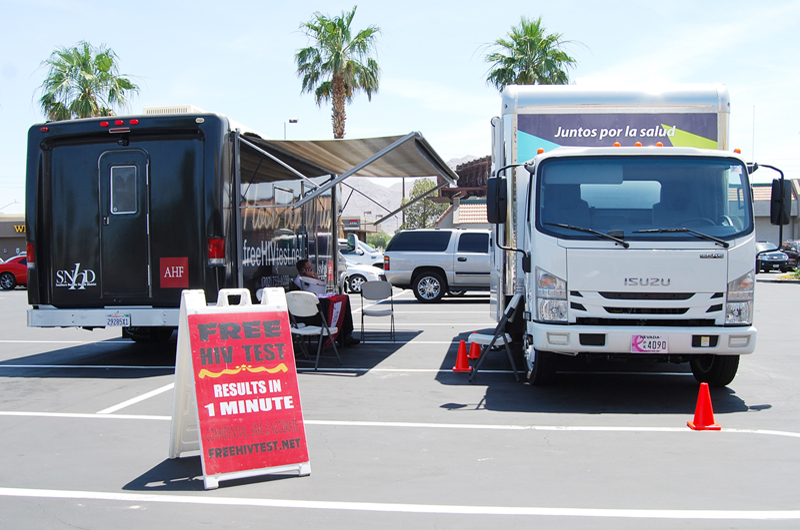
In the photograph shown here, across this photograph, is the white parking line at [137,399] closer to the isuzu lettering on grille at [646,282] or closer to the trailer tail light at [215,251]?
the trailer tail light at [215,251]

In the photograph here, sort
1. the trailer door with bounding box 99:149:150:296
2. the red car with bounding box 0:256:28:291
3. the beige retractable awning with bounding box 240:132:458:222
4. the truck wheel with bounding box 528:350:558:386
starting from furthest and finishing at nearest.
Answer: the red car with bounding box 0:256:28:291 < the beige retractable awning with bounding box 240:132:458:222 < the trailer door with bounding box 99:149:150:296 < the truck wheel with bounding box 528:350:558:386

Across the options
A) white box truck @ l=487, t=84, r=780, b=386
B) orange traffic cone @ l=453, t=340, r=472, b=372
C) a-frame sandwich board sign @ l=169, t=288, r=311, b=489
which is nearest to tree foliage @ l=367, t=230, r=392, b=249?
orange traffic cone @ l=453, t=340, r=472, b=372

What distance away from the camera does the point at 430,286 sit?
19.6 metres

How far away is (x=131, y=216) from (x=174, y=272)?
3.04ft

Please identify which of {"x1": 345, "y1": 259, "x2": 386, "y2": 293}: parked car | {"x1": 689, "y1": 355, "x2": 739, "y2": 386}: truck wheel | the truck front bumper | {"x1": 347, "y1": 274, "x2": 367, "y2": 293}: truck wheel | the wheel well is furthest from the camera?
{"x1": 347, "y1": 274, "x2": 367, "y2": 293}: truck wheel

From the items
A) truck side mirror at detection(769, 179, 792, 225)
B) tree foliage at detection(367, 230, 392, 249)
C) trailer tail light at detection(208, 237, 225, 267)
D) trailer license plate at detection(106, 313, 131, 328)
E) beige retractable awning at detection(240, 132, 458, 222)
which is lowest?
tree foliage at detection(367, 230, 392, 249)

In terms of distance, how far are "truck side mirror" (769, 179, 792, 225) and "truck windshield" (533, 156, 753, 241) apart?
19.9 inches

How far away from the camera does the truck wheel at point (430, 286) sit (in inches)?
768

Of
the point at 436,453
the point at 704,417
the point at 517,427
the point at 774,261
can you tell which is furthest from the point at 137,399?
the point at 774,261

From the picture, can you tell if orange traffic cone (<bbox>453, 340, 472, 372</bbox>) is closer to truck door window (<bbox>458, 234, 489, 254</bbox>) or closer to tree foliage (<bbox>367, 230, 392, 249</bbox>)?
truck door window (<bbox>458, 234, 489, 254</bbox>)

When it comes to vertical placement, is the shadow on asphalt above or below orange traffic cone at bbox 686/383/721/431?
below

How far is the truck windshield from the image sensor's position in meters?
7.03

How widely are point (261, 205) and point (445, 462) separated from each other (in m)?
6.00

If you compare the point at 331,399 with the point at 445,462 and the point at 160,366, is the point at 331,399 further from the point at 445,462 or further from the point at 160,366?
the point at 160,366
